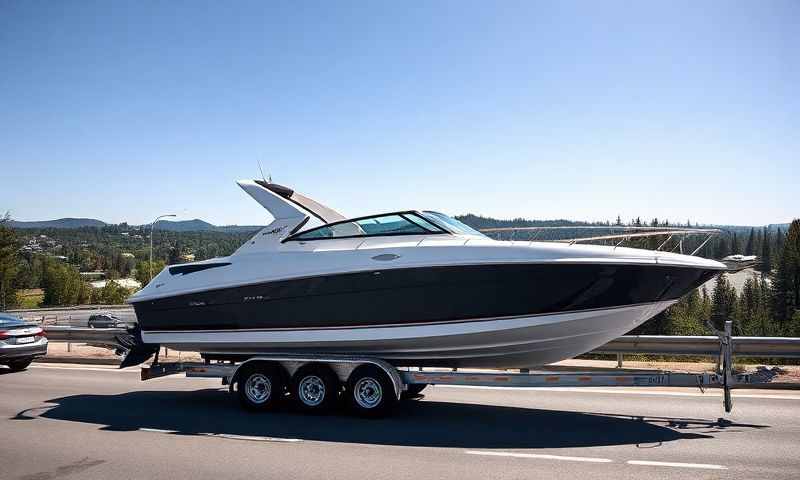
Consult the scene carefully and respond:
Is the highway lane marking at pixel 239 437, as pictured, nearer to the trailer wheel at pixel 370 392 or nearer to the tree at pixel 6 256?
the trailer wheel at pixel 370 392

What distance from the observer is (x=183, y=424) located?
8141 millimetres

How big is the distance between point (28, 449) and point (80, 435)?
670mm

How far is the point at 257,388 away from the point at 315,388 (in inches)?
36.5

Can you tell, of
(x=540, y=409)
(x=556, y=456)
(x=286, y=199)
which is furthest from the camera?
(x=286, y=199)

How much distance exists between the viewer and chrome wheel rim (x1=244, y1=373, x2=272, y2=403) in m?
8.77

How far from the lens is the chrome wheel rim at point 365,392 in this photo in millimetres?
8211

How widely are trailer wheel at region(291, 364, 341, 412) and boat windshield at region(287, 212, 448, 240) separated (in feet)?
6.44

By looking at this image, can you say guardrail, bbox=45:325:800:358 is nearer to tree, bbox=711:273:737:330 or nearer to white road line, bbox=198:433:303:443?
white road line, bbox=198:433:303:443

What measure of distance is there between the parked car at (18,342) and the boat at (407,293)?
15.3ft

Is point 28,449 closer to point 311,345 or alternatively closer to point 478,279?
point 311,345

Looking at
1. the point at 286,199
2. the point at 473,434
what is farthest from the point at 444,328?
the point at 286,199

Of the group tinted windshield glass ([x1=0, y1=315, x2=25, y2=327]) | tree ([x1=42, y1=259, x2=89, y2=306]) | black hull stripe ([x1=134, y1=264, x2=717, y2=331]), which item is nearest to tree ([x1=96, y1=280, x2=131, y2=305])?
tree ([x1=42, y1=259, x2=89, y2=306])

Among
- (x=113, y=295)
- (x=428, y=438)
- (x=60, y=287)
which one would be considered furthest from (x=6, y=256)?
(x=428, y=438)

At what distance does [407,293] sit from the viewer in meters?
Result: 8.15
